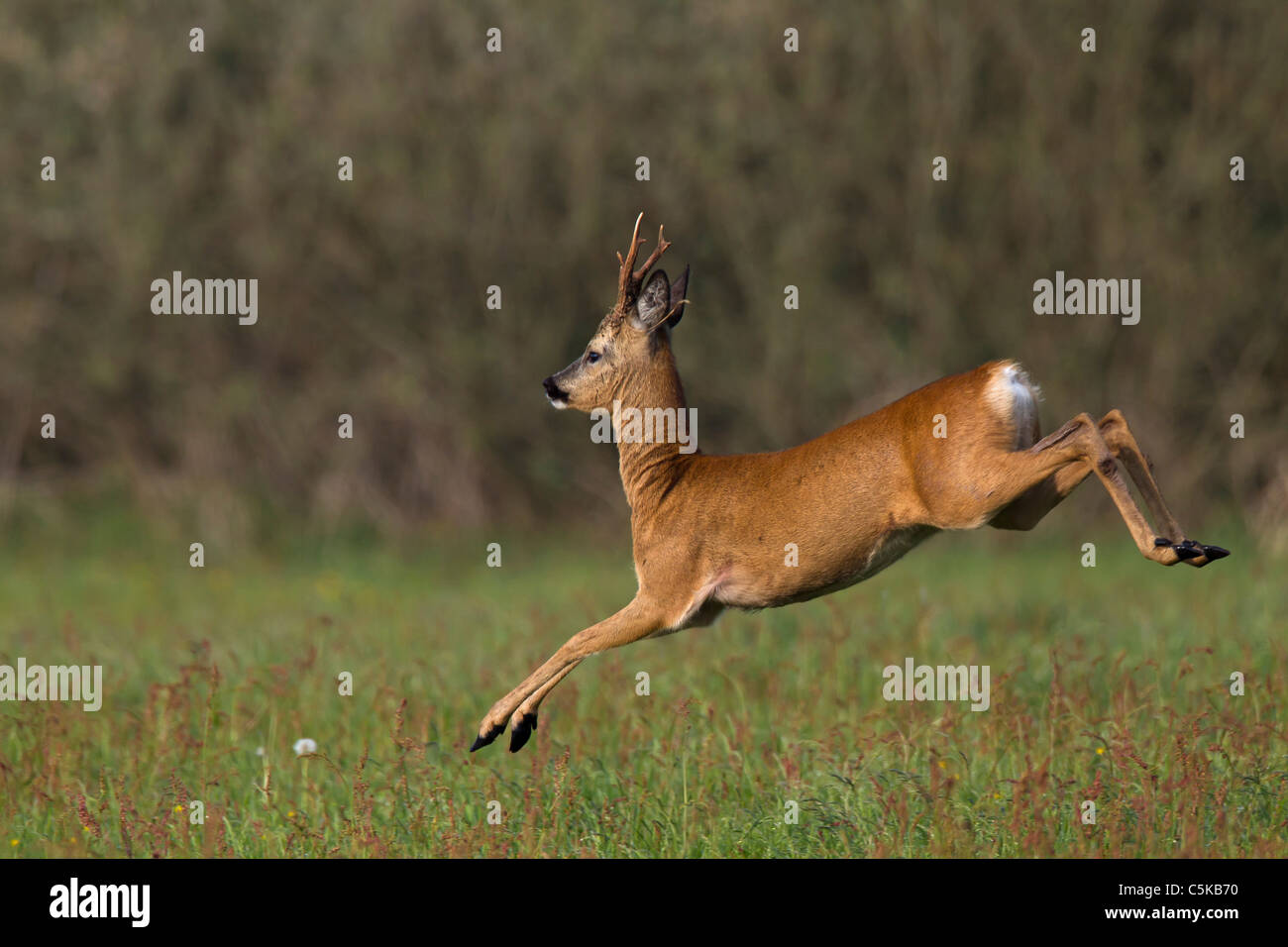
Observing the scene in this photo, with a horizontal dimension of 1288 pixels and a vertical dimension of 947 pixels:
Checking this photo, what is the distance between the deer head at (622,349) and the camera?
6848mm

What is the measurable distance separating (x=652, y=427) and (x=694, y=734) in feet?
4.67

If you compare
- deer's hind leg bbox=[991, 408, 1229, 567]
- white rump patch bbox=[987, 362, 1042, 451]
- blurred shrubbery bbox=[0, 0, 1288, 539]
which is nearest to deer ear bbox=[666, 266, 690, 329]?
white rump patch bbox=[987, 362, 1042, 451]

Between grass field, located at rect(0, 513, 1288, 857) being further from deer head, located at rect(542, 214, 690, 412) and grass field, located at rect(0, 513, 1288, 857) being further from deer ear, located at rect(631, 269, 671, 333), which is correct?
deer ear, located at rect(631, 269, 671, 333)

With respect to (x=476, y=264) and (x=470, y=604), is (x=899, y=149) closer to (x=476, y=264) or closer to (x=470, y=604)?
(x=476, y=264)

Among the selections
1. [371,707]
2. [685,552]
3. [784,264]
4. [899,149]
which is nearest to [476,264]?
[784,264]

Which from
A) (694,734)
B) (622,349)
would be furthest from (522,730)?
(622,349)

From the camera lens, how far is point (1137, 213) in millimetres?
15188

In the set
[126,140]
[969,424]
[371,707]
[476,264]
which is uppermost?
[126,140]

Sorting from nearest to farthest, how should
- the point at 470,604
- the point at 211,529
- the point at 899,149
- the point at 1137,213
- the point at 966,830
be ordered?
the point at 966,830 < the point at 470,604 < the point at 1137,213 < the point at 899,149 < the point at 211,529

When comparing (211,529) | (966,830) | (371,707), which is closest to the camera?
(966,830)

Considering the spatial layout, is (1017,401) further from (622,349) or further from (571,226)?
(571,226)

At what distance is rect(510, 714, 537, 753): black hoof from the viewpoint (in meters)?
6.22

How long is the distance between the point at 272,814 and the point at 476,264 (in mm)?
11458

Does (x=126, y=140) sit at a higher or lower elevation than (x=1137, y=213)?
higher
